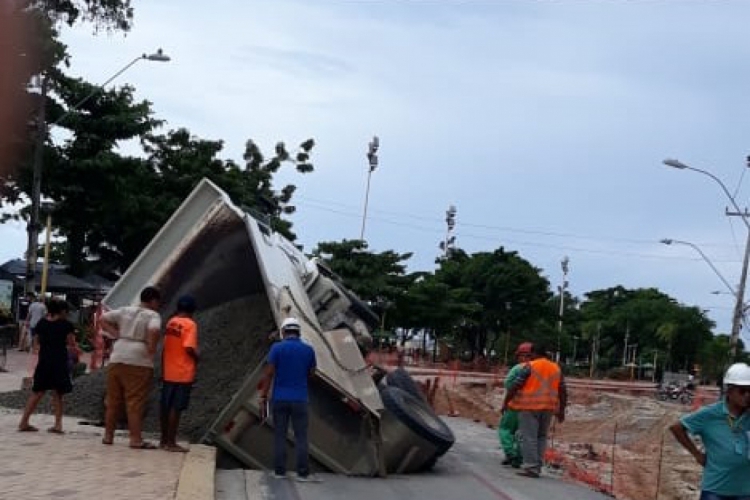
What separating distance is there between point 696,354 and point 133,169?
5357 centimetres

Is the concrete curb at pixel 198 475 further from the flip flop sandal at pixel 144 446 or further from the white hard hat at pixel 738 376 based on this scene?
the white hard hat at pixel 738 376

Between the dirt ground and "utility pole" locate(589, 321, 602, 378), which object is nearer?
the dirt ground

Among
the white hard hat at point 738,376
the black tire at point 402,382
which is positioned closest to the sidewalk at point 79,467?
the black tire at point 402,382

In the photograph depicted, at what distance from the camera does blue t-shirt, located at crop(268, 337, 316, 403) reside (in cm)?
952

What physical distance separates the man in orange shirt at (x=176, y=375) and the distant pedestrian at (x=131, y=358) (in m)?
0.15

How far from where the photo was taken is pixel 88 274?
40406mm

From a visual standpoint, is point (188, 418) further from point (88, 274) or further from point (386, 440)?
point (88, 274)

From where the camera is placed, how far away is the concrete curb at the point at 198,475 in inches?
295

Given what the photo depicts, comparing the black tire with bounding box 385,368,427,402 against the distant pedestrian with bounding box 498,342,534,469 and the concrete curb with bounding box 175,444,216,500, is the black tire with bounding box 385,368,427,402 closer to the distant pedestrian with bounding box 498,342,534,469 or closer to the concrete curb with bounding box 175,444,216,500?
the distant pedestrian with bounding box 498,342,534,469

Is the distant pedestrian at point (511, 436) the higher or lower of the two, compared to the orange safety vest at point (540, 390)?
lower

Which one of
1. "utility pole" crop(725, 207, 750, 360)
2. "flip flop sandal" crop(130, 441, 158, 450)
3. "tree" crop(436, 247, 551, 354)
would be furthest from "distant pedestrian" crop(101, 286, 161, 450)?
"tree" crop(436, 247, 551, 354)

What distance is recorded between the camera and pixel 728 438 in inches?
230

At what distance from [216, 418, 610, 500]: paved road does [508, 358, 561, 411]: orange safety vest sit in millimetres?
808

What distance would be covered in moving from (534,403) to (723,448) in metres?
5.71
